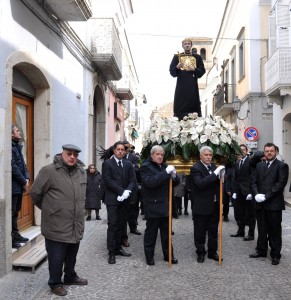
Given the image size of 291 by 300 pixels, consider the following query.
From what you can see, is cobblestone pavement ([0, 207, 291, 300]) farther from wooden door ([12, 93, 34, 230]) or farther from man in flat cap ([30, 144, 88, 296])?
wooden door ([12, 93, 34, 230])

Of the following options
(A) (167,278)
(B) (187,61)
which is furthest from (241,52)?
(A) (167,278)

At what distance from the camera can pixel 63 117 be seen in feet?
29.7

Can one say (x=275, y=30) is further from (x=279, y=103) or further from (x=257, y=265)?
(x=257, y=265)

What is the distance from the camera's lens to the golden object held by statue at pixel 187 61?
7.54 meters

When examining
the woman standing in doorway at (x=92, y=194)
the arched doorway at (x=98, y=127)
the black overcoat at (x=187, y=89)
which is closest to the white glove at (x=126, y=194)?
the black overcoat at (x=187, y=89)

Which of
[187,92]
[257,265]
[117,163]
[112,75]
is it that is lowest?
[257,265]

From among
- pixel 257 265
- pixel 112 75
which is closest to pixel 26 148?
pixel 257 265

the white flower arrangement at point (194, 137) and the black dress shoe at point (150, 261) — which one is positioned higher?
the white flower arrangement at point (194, 137)

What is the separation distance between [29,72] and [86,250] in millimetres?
3143

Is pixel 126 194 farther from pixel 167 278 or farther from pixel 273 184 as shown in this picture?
pixel 273 184

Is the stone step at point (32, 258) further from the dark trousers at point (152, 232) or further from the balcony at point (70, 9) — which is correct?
the balcony at point (70, 9)

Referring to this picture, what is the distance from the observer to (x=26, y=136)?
757cm

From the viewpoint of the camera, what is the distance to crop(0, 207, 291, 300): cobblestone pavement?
4.82 metres

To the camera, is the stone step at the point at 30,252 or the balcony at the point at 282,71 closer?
the stone step at the point at 30,252
